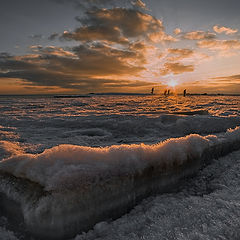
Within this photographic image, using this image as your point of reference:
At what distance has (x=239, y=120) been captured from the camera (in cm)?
461

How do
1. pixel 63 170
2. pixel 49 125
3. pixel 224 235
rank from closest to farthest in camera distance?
pixel 224 235
pixel 63 170
pixel 49 125

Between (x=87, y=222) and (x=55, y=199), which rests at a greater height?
(x=55, y=199)

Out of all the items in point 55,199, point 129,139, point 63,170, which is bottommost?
point 129,139

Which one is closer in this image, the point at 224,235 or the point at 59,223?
the point at 224,235

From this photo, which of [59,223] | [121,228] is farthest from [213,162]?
[59,223]

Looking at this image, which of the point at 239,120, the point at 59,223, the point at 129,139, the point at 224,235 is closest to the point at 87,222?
the point at 59,223

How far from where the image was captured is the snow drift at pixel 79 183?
1.03m

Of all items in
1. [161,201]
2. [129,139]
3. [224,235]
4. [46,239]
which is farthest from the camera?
[129,139]

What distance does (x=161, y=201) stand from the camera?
4.35 ft

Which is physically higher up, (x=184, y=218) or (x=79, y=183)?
(x=79, y=183)

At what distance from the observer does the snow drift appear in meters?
1.03

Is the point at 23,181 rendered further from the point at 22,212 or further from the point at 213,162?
the point at 213,162

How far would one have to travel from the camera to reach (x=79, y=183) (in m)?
1.12

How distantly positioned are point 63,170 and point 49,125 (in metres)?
3.68
